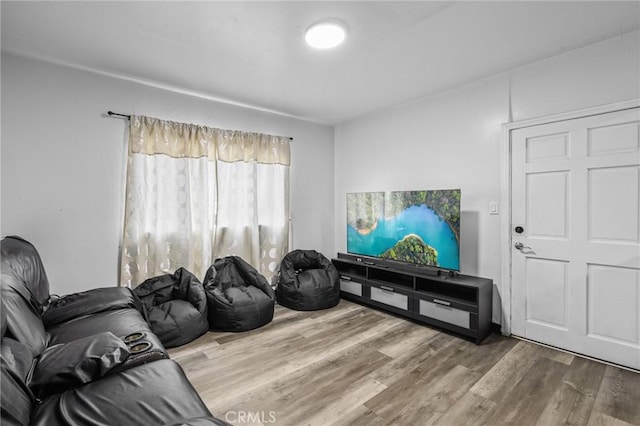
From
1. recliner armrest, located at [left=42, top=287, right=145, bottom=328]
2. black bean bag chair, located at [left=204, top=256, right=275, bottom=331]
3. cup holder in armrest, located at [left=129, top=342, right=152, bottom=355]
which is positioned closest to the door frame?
black bean bag chair, located at [left=204, top=256, right=275, bottom=331]

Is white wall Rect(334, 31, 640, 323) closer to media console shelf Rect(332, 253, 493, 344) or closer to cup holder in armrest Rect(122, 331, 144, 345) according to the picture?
media console shelf Rect(332, 253, 493, 344)

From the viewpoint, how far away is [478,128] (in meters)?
3.14

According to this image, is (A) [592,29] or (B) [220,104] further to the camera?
(B) [220,104]

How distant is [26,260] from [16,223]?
0.68 metres

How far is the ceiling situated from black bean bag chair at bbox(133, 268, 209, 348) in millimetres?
2018

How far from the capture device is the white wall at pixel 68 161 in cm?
255

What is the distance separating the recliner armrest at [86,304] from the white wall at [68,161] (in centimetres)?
53

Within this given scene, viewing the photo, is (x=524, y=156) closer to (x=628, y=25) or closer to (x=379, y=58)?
(x=628, y=25)

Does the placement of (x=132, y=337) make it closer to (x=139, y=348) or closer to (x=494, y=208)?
(x=139, y=348)

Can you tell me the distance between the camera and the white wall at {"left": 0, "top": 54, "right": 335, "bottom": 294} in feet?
8.37

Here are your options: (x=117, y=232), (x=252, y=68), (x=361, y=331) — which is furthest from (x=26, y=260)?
(x=361, y=331)

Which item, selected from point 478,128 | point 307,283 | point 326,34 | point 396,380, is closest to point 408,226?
point 478,128

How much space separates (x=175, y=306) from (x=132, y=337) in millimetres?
1212

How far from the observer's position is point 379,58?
2674 mm
